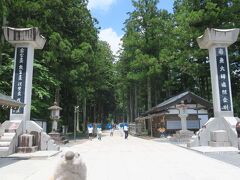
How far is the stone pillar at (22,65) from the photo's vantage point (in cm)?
1588

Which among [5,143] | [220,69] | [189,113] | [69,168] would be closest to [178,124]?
[189,113]

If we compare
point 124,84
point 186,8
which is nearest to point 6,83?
point 186,8

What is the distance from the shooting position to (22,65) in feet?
53.4

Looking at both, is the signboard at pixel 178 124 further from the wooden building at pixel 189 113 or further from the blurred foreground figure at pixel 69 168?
the blurred foreground figure at pixel 69 168

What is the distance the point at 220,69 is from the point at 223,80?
74 cm

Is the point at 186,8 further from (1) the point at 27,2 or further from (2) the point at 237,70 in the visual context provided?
(1) the point at 27,2

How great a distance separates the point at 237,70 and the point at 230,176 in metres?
25.0

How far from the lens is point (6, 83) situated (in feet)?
69.2

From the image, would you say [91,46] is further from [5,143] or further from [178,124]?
[5,143]

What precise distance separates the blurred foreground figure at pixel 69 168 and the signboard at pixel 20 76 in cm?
1262

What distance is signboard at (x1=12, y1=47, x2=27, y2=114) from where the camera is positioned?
1588 centimetres

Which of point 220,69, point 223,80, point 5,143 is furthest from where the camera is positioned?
point 220,69

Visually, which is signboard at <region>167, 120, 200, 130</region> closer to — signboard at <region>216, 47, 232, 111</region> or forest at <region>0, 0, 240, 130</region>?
forest at <region>0, 0, 240, 130</region>

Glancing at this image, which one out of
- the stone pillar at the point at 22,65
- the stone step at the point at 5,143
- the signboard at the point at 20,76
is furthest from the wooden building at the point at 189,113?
the stone step at the point at 5,143
